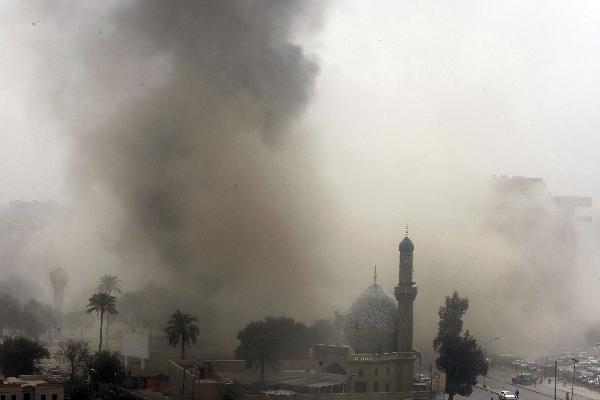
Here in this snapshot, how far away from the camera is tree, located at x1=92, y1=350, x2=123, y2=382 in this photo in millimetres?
46375

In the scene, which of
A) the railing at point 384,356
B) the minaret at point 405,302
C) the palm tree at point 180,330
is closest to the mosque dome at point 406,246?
the minaret at point 405,302

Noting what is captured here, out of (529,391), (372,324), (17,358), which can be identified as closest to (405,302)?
(372,324)

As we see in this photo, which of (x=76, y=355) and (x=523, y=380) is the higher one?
Result: (x=76, y=355)

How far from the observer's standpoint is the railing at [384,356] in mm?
42719

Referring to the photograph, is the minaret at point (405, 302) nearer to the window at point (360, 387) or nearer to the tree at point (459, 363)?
the tree at point (459, 363)

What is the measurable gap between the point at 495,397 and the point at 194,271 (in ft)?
73.3

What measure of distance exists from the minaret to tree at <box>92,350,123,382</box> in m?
12.6

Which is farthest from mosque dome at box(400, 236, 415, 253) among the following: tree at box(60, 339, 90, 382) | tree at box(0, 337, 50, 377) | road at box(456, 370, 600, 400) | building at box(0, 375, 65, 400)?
tree at box(0, 337, 50, 377)

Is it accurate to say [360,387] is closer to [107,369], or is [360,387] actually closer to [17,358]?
[107,369]

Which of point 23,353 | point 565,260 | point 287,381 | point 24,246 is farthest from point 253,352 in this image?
point 24,246

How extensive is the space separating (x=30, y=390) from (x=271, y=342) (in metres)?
11.0

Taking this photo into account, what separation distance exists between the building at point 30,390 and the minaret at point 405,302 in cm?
1431

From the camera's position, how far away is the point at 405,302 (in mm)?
45281

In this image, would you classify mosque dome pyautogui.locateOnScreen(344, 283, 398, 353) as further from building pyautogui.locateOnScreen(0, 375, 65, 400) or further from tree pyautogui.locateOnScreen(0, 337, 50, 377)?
tree pyautogui.locateOnScreen(0, 337, 50, 377)
